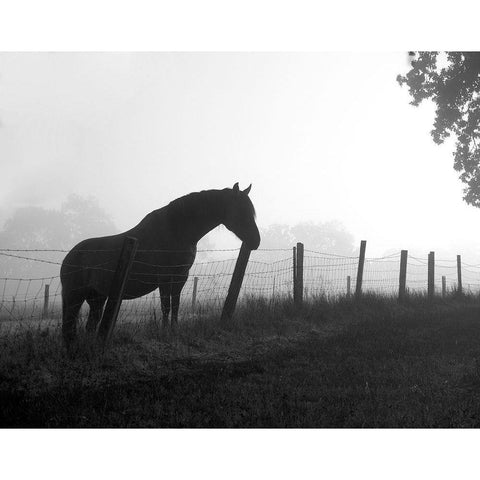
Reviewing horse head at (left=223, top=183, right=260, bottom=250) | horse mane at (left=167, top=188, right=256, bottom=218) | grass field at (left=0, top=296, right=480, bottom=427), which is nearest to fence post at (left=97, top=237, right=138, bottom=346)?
grass field at (left=0, top=296, right=480, bottom=427)

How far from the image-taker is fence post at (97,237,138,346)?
6.03 m

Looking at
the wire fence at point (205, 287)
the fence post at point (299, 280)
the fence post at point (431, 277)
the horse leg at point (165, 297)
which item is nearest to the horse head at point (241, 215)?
the wire fence at point (205, 287)

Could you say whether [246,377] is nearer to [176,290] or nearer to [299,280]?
[176,290]

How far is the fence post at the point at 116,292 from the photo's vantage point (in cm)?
603

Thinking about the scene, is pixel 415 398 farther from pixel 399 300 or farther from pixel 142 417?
pixel 399 300

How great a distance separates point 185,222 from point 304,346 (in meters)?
3.25

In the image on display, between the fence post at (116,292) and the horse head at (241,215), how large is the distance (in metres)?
2.35

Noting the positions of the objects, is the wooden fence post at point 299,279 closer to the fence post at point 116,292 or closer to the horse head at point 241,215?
the horse head at point 241,215

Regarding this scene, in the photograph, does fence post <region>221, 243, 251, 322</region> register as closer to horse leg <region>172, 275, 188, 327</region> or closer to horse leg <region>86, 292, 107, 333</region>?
horse leg <region>172, 275, 188, 327</region>

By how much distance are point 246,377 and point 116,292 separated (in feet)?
7.87

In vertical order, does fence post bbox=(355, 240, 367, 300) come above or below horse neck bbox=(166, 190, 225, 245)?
below

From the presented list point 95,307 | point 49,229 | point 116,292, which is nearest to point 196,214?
point 116,292

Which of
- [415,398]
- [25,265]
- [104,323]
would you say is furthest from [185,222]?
[25,265]

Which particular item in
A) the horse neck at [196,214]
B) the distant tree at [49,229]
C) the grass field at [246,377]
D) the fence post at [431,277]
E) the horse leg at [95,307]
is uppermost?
the distant tree at [49,229]
